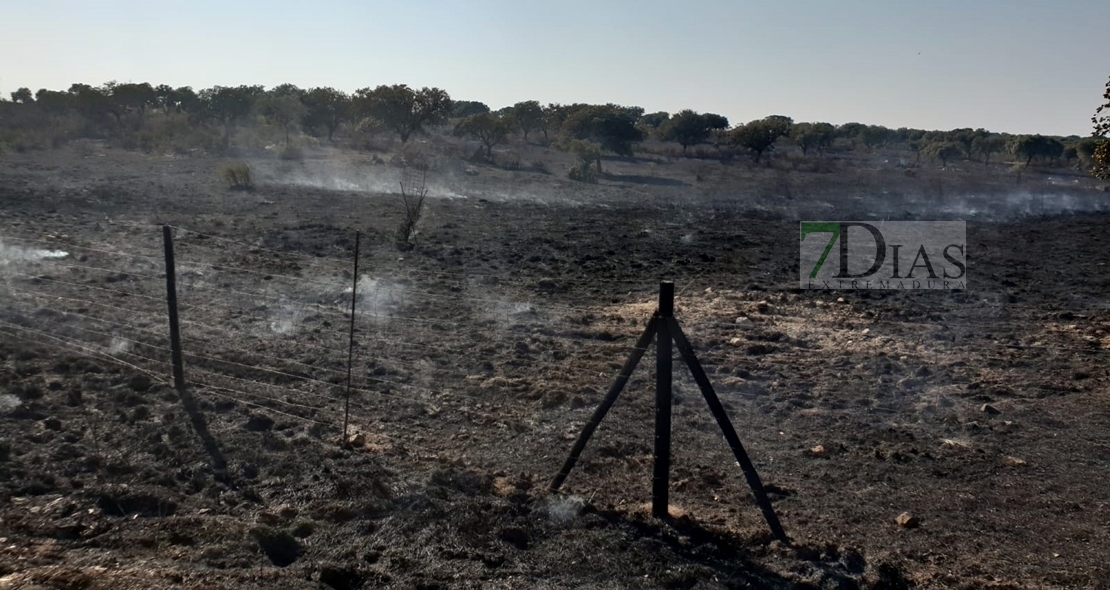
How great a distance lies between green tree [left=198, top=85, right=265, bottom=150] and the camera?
5047 centimetres

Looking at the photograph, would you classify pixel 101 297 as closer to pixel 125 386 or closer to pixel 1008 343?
pixel 125 386

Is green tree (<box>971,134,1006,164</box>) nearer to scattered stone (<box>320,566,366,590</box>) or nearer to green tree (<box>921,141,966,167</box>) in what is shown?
green tree (<box>921,141,966,167</box>)

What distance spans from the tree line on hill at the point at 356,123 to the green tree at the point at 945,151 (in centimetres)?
9

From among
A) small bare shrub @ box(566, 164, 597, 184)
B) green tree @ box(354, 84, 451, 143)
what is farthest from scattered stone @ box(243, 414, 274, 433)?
green tree @ box(354, 84, 451, 143)

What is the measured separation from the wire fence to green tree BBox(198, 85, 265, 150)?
40.3 m

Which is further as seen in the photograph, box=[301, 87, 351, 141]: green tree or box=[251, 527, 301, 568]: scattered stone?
box=[301, 87, 351, 141]: green tree

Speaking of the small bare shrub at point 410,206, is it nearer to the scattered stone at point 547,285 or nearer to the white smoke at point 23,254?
the scattered stone at point 547,285

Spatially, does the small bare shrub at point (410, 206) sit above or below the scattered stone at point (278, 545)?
above

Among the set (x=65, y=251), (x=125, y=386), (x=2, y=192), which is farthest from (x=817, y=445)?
(x=2, y=192)

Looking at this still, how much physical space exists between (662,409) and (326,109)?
45952mm

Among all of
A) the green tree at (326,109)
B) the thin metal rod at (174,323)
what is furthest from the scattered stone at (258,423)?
the green tree at (326,109)

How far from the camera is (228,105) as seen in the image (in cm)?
5047

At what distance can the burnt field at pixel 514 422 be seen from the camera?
4547mm

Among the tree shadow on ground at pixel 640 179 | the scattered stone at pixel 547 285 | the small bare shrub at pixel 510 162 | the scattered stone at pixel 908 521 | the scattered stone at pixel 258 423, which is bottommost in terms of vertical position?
the scattered stone at pixel 908 521
